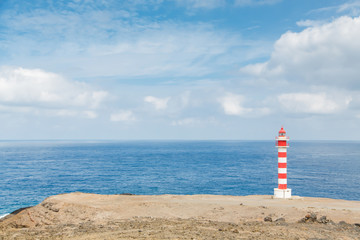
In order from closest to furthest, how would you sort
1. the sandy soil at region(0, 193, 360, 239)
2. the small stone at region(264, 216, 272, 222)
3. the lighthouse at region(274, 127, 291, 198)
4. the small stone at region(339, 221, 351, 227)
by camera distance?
the sandy soil at region(0, 193, 360, 239) → the small stone at region(339, 221, 351, 227) → the small stone at region(264, 216, 272, 222) → the lighthouse at region(274, 127, 291, 198)

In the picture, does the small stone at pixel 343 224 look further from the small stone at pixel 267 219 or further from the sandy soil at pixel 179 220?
the small stone at pixel 267 219

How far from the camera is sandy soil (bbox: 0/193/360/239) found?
1164cm

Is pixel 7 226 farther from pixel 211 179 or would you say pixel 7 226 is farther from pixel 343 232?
pixel 211 179

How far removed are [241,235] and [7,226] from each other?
1246 cm

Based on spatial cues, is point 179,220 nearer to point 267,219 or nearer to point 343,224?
point 267,219

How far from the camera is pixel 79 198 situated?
69.1 ft

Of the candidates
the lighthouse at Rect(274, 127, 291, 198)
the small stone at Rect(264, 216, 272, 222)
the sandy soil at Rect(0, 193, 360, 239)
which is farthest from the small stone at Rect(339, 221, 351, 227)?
the lighthouse at Rect(274, 127, 291, 198)

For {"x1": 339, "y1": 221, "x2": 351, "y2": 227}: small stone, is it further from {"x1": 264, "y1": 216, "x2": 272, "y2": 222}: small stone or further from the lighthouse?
the lighthouse

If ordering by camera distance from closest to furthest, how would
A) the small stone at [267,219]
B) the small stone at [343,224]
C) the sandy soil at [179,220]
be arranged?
the sandy soil at [179,220] → the small stone at [343,224] → the small stone at [267,219]

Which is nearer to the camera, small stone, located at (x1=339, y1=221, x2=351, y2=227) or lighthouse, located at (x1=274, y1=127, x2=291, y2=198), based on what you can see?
small stone, located at (x1=339, y1=221, x2=351, y2=227)

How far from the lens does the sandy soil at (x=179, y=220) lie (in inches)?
458

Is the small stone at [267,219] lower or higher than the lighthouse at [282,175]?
lower

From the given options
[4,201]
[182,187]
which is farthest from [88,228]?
[182,187]

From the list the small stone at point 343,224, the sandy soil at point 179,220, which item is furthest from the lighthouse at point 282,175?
the small stone at point 343,224
